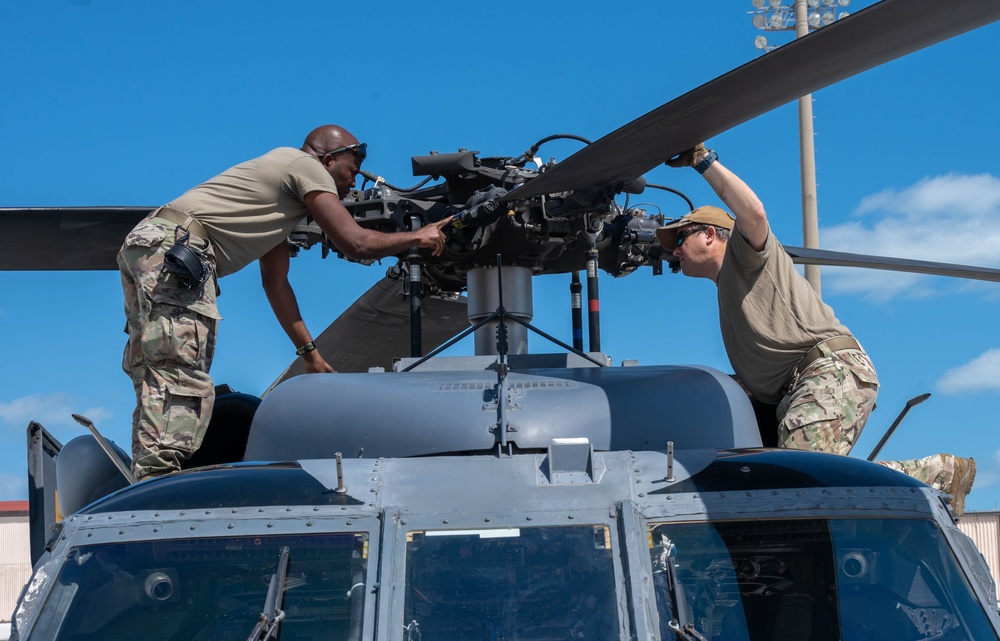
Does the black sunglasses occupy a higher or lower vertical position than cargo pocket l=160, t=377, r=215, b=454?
higher

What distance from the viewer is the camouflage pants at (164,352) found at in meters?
5.18

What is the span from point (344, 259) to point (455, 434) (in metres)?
2.35

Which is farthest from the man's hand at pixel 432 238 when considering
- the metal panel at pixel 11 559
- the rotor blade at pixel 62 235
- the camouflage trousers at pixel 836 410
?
the metal panel at pixel 11 559

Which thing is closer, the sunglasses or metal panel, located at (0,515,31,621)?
the sunglasses

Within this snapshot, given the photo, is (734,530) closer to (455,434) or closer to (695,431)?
(695,431)

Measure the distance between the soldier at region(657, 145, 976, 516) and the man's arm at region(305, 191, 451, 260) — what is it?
53.2 inches

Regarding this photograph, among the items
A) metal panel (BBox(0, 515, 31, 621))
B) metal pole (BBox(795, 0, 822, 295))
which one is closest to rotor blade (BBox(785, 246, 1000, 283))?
metal pole (BBox(795, 0, 822, 295))

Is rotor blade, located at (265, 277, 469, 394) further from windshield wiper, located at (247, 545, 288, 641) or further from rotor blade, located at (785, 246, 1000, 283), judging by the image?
windshield wiper, located at (247, 545, 288, 641)

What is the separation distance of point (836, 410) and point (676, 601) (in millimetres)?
1683

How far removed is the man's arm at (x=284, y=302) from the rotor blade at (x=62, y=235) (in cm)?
70

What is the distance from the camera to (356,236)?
17.9 ft

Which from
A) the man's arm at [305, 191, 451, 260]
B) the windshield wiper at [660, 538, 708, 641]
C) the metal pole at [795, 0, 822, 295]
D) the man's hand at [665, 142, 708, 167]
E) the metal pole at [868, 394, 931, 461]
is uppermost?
the metal pole at [795, 0, 822, 295]

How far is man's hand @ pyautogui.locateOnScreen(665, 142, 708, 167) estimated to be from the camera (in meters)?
4.82

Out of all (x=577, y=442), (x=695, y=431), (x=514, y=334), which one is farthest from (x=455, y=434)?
(x=514, y=334)
